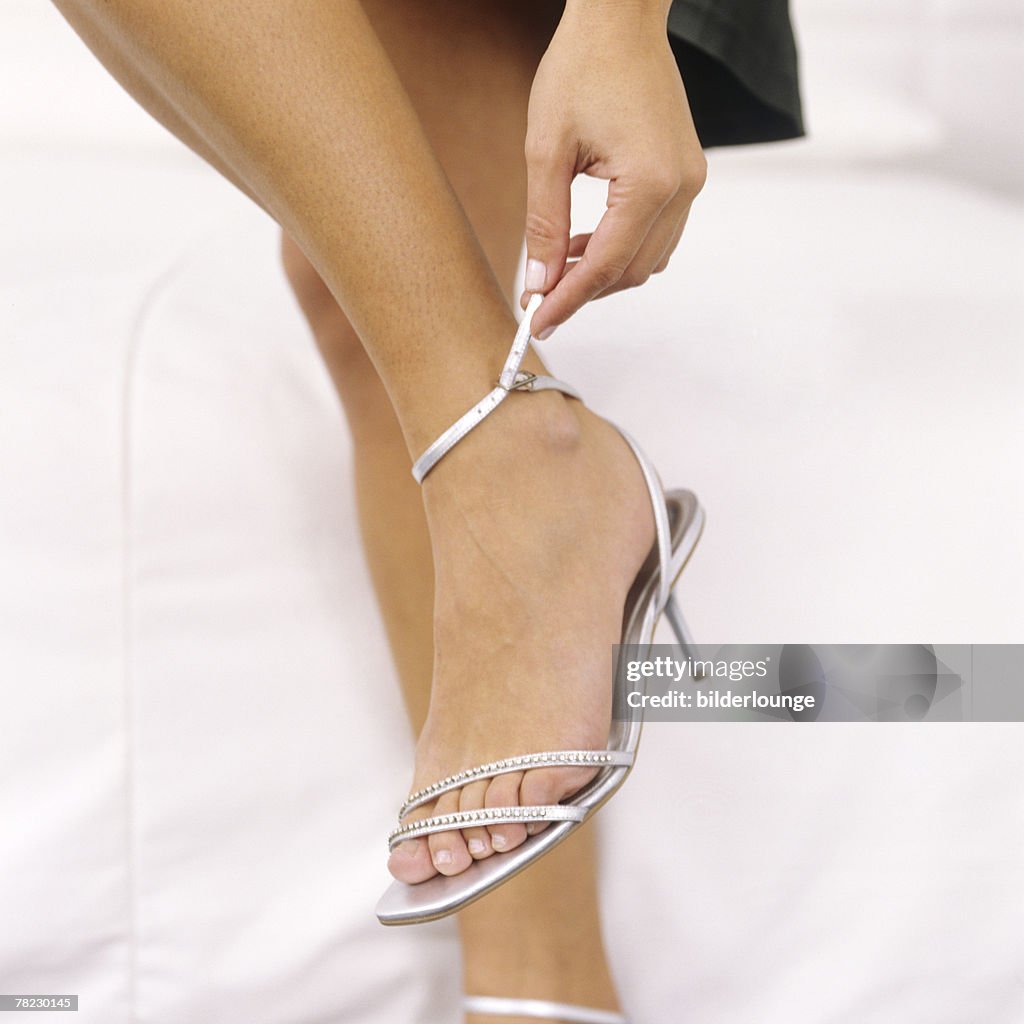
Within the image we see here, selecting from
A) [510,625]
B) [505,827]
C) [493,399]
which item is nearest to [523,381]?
[493,399]

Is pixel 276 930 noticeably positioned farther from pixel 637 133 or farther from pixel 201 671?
pixel 637 133

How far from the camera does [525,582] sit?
66cm

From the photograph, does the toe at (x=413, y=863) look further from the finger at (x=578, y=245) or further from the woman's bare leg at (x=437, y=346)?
the finger at (x=578, y=245)

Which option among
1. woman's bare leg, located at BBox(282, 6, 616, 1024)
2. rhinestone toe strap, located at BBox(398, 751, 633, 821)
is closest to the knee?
woman's bare leg, located at BBox(282, 6, 616, 1024)

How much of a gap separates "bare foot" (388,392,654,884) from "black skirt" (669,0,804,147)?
0.35 meters

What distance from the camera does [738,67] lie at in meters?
0.89

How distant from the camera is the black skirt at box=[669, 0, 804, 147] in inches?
33.8

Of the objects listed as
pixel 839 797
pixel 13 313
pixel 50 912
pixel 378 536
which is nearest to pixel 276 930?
pixel 50 912

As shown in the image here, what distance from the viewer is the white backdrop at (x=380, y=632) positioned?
2.50 ft

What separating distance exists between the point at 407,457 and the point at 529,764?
11.1 inches

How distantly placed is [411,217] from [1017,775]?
21.7 inches

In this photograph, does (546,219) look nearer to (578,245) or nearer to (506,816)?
(578,245)
